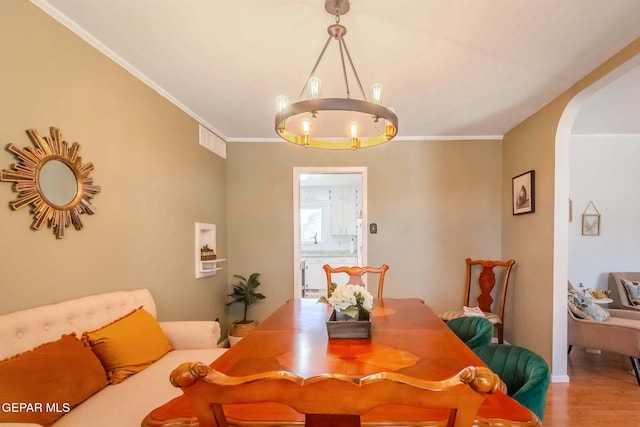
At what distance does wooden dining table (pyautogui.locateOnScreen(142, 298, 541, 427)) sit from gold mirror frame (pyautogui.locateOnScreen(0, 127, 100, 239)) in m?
1.15

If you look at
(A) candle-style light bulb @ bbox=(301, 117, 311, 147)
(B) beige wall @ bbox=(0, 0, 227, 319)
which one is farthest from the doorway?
(A) candle-style light bulb @ bbox=(301, 117, 311, 147)

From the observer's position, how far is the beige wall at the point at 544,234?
9.22ft

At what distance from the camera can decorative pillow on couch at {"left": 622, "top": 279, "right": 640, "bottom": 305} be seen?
396 centimetres

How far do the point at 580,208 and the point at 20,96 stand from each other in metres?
5.54

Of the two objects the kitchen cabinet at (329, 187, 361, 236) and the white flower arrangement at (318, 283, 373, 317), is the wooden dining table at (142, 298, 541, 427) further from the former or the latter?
the kitchen cabinet at (329, 187, 361, 236)

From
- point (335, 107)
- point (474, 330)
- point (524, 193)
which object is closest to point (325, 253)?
point (524, 193)

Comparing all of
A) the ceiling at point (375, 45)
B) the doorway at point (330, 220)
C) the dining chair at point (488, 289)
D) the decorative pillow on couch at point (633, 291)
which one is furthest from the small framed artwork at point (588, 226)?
the doorway at point (330, 220)

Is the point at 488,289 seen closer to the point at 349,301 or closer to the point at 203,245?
the point at 349,301

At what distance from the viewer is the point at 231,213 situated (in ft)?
13.6

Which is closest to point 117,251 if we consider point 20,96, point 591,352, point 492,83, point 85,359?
point 85,359

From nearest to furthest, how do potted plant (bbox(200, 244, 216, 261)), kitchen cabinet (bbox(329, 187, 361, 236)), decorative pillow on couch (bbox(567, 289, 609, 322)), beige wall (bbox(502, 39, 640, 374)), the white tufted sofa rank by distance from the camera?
1. the white tufted sofa
2. beige wall (bbox(502, 39, 640, 374))
3. decorative pillow on couch (bbox(567, 289, 609, 322))
4. potted plant (bbox(200, 244, 216, 261))
5. kitchen cabinet (bbox(329, 187, 361, 236))

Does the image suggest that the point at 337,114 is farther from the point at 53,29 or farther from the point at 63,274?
the point at 63,274

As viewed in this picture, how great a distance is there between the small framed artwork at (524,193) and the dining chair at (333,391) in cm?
312

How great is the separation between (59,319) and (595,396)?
147 inches
